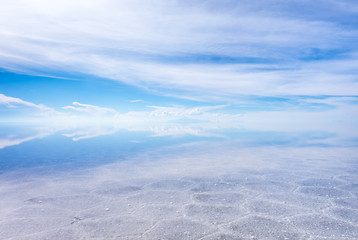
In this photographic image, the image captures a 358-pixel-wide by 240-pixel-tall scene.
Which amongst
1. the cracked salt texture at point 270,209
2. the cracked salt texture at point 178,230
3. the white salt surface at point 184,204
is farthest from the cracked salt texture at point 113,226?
the cracked salt texture at point 270,209

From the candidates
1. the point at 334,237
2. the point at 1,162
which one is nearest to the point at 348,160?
the point at 334,237

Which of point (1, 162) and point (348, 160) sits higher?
point (1, 162)

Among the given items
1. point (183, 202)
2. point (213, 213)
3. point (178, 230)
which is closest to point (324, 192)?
point (213, 213)

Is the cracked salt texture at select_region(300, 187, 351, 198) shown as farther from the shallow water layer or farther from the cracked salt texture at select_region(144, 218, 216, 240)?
the cracked salt texture at select_region(144, 218, 216, 240)

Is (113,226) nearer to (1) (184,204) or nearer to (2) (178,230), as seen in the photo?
(2) (178,230)

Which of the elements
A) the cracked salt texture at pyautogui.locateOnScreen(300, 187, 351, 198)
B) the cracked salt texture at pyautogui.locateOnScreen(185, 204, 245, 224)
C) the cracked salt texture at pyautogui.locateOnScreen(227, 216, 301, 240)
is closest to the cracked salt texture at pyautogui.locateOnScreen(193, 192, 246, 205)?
the cracked salt texture at pyautogui.locateOnScreen(185, 204, 245, 224)

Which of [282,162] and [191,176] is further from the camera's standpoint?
[282,162]

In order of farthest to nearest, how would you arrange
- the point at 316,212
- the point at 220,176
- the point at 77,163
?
the point at 77,163
the point at 220,176
the point at 316,212

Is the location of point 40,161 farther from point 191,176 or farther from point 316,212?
point 316,212
